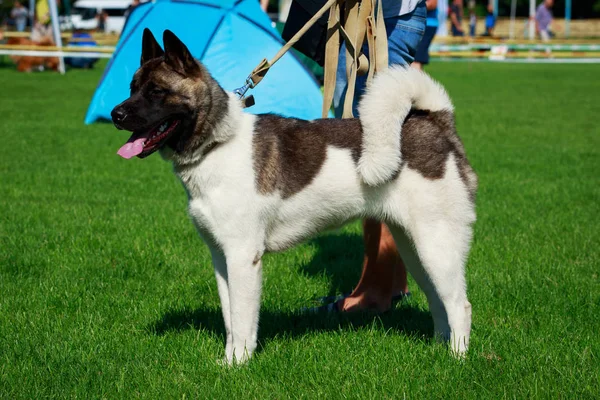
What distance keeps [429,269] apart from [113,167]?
19.2ft

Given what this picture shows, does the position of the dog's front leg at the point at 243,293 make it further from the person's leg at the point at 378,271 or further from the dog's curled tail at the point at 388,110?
the person's leg at the point at 378,271

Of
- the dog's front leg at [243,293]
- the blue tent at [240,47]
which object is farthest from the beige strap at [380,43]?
the blue tent at [240,47]

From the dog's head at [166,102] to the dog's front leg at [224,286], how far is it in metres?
0.57

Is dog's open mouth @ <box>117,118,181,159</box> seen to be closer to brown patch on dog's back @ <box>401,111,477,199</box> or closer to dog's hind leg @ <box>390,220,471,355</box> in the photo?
brown patch on dog's back @ <box>401,111,477,199</box>

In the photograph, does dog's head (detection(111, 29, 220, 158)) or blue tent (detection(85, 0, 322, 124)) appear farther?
blue tent (detection(85, 0, 322, 124))

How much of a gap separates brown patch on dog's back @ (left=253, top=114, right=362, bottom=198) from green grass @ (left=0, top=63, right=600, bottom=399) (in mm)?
881

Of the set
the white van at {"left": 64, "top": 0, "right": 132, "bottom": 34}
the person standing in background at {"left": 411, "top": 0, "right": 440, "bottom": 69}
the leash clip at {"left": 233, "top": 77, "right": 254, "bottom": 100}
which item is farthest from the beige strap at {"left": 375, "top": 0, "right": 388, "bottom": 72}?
the white van at {"left": 64, "top": 0, "right": 132, "bottom": 34}

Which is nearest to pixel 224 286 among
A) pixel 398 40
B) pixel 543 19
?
pixel 398 40

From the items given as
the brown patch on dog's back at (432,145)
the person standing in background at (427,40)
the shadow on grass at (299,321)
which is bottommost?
the shadow on grass at (299,321)

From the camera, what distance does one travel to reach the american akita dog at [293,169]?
3.22 meters

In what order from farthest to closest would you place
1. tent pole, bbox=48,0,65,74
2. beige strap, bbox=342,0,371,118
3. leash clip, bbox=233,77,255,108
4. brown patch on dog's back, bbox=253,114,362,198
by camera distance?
1. tent pole, bbox=48,0,65,74
2. beige strap, bbox=342,0,371,118
3. leash clip, bbox=233,77,255,108
4. brown patch on dog's back, bbox=253,114,362,198

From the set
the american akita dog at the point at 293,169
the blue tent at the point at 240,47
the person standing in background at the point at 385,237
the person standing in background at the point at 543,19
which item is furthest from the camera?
the person standing in background at the point at 543,19

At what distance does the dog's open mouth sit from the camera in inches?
124

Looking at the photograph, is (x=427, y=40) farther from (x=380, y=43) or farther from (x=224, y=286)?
(x=224, y=286)
